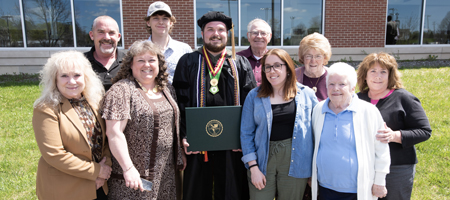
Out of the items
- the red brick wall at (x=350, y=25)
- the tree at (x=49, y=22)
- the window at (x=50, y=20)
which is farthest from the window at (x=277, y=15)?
the tree at (x=49, y=22)

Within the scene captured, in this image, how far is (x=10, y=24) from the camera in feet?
32.2

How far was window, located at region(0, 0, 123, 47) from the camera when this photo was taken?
385 inches

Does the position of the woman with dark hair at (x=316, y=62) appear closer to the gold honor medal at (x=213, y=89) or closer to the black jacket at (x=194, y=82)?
the black jacket at (x=194, y=82)

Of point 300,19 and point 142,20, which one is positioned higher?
point 300,19

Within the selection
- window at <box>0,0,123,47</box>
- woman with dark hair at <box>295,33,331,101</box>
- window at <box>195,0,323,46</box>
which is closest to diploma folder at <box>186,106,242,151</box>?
woman with dark hair at <box>295,33,331,101</box>

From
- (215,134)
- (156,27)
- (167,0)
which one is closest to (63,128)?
(215,134)

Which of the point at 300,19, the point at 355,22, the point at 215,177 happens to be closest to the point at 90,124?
the point at 215,177

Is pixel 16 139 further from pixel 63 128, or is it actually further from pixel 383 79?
pixel 383 79

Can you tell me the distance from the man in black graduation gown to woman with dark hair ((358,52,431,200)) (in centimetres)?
119

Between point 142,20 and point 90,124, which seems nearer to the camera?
point 90,124

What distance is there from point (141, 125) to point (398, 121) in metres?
2.21

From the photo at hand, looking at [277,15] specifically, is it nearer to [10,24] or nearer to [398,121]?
[398,121]

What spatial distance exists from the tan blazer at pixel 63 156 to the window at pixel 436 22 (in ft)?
44.1

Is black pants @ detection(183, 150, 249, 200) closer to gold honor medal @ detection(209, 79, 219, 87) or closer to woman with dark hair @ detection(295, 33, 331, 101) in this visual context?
gold honor medal @ detection(209, 79, 219, 87)
